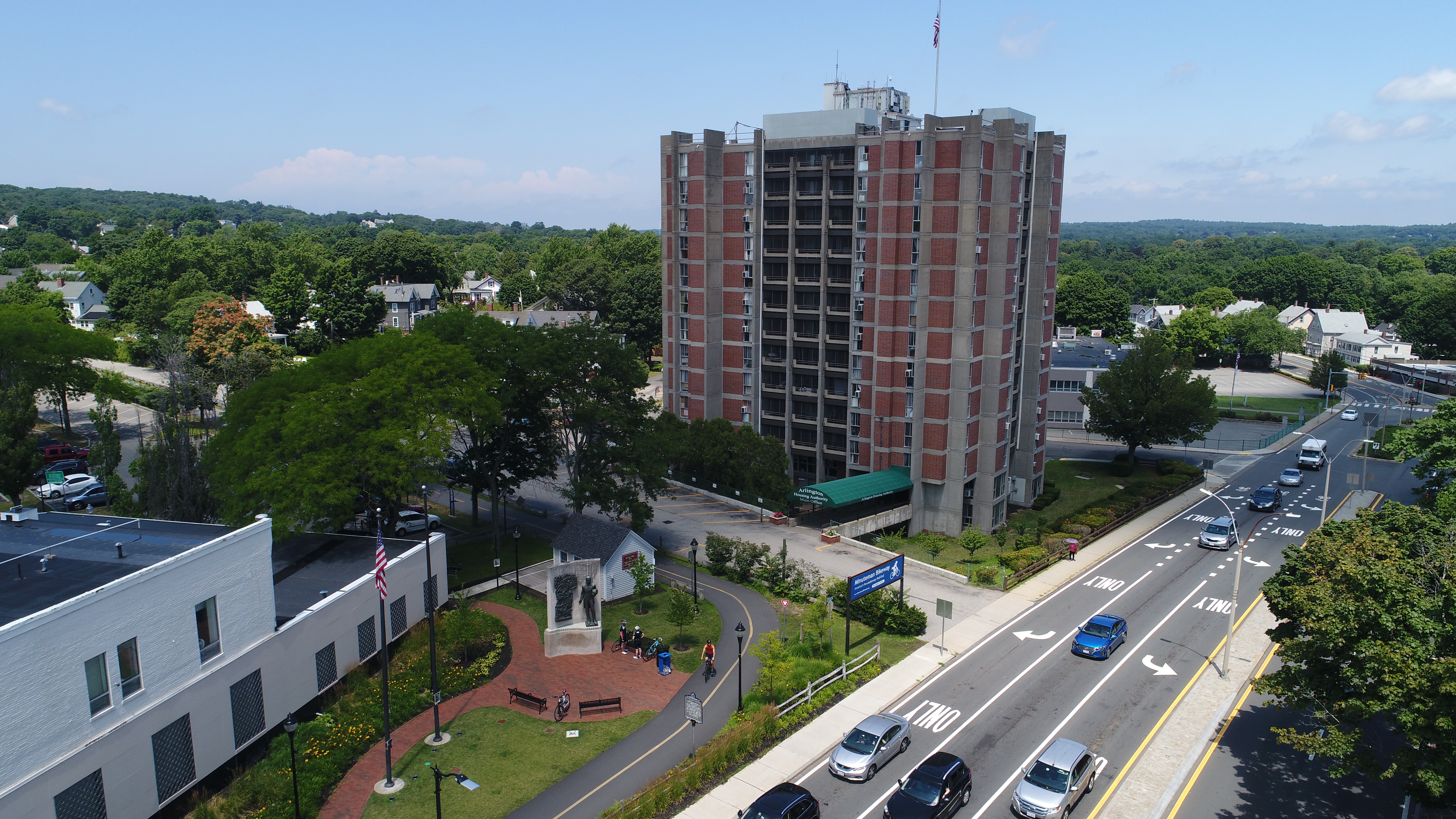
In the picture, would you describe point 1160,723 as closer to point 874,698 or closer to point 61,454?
point 874,698

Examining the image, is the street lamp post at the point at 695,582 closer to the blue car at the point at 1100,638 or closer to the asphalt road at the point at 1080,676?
the asphalt road at the point at 1080,676

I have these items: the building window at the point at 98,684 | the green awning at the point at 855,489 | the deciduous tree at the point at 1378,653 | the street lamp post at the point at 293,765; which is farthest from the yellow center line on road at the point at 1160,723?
the building window at the point at 98,684

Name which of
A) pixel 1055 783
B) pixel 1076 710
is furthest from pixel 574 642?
pixel 1076 710

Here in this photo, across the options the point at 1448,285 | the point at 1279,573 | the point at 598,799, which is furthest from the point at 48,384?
the point at 1448,285

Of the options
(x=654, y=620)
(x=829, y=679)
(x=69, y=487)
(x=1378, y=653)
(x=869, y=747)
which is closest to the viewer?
(x=1378, y=653)

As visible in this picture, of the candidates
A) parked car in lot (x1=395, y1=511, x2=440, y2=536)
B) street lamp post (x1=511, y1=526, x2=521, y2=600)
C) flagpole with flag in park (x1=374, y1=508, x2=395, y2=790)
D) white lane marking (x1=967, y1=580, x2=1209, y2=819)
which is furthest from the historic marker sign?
parked car in lot (x1=395, y1=511, x2=440, y2=536)

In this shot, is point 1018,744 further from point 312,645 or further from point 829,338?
point 829,338
